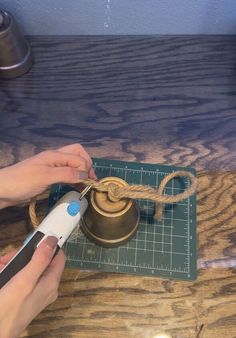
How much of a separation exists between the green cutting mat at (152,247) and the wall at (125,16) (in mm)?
394

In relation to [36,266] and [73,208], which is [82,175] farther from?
[36,266]

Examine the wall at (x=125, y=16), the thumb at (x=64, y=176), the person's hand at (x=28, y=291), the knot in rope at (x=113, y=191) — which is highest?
the wall at (x=125, y=16)

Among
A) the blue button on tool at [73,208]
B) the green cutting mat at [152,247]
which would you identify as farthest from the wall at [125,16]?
the blue button on tool at [73,208]

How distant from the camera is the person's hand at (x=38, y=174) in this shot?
0.60 metres

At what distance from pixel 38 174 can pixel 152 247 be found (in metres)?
0.27

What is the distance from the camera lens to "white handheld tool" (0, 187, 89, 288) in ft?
1.79

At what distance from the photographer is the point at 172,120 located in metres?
0.84

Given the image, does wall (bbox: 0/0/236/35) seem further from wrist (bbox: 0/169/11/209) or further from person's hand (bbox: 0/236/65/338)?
person's hand (bbox: 0/236/65/338)

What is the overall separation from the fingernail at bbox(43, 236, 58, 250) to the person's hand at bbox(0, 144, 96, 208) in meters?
0.09

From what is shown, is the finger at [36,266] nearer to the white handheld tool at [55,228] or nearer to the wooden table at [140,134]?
the white handheld tool at [55,228]

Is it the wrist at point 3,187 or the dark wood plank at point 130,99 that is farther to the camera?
the dark wood plank at point 130,99

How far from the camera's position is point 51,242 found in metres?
0.57

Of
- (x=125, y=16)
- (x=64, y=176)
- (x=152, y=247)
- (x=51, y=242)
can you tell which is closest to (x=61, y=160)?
(x=64, y=176)

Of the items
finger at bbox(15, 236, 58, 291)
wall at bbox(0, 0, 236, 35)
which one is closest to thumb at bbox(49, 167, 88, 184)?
finger at bbox(15, 236, 58, 291)
